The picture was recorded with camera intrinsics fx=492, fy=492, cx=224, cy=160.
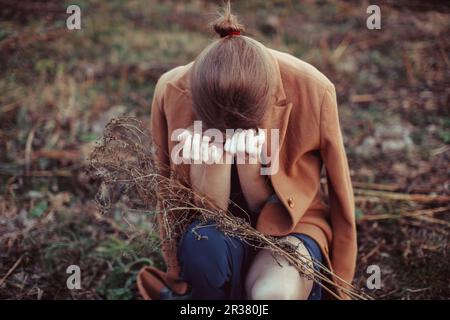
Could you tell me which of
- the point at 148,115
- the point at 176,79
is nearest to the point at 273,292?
the point at 176,79

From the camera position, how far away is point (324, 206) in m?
2.19

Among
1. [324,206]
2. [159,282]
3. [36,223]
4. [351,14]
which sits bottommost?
[159,282]

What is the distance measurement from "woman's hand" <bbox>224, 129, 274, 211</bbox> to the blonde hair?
0.05 metres

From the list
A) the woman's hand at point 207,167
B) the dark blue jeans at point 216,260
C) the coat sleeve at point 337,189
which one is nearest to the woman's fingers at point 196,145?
the woman's hand at point 207,167

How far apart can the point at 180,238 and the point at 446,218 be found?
5.25 ft

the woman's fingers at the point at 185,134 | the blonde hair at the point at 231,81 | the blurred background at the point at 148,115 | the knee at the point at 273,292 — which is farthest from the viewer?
the blurred background at the point at 148,115

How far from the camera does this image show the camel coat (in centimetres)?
194

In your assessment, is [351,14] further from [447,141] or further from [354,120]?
[447,141]

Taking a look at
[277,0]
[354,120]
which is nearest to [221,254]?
[354,120]

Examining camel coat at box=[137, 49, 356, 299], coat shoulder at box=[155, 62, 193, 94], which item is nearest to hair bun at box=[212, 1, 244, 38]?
camel coat at box=[137, 49, 356, 299]

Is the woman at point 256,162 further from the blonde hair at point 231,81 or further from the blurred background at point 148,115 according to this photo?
the blurred background at point 148,115

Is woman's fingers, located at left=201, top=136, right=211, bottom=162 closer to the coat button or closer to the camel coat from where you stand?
the camel coat

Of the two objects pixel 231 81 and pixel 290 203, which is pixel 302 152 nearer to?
pixel 290 203

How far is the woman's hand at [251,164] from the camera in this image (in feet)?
5.86
